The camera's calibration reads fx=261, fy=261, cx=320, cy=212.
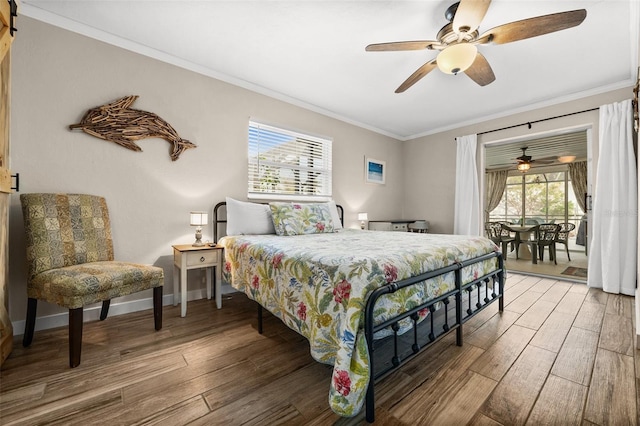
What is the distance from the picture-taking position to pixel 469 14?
1.72 m

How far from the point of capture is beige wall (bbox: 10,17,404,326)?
2.09 m

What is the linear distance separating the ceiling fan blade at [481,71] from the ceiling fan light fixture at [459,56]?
23 centimetres

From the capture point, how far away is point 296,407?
128cm

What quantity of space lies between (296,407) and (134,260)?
2153 millimetres

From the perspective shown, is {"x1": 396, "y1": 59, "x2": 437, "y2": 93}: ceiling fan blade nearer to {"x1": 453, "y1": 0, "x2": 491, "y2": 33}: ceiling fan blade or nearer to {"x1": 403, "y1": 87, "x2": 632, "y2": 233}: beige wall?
{"x1": 453, "y1": 0, "x2": 491, "y2": 33}: ceiling fan blade

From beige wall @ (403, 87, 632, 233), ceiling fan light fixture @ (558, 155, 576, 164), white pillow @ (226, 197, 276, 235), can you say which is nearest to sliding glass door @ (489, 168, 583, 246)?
ceiling fan light fixture @ (558, 155, 576, 164)

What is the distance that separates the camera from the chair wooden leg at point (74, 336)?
158 cm

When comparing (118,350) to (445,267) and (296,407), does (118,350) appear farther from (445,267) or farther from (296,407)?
(445,267)

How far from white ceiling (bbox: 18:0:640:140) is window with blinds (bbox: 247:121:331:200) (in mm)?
540

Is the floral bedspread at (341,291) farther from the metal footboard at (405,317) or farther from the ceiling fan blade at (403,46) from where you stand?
the ceiling fan blade at (403,46)

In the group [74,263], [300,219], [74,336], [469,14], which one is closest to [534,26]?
[469,14]

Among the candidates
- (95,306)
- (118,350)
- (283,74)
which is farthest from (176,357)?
(283,74)

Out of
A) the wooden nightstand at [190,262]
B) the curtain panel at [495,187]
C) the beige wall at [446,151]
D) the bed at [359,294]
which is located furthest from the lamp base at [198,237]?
the curtain panel at [495,187]

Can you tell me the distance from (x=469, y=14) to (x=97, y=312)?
375 centimetres
